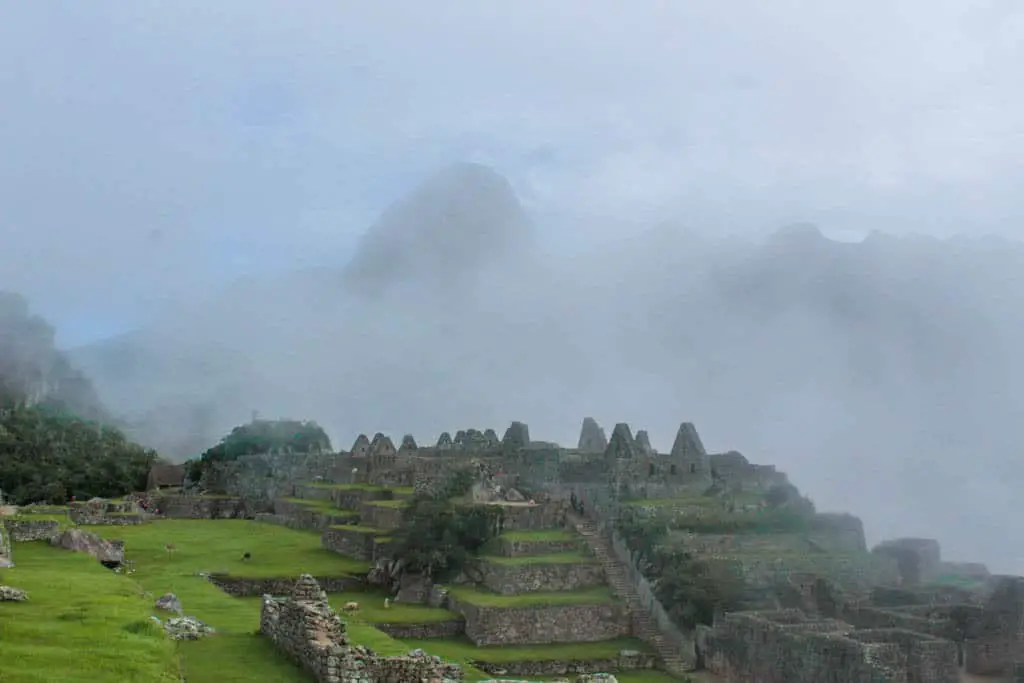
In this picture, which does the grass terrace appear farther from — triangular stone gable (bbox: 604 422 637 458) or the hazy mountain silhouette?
the hazy mountain silhouette

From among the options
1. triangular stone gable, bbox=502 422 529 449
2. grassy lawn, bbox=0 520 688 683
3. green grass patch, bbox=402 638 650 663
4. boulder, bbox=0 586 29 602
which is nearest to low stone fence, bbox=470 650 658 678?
green grass patch, bbox=402 638 650 663

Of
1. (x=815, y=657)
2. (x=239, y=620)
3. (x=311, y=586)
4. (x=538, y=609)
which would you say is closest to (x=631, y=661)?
(x=538, y=609)

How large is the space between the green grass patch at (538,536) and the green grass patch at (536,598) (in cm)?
243

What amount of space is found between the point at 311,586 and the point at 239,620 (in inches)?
222

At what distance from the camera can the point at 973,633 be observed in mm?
27844

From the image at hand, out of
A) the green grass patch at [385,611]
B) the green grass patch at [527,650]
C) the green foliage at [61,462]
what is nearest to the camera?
the green grass patch at [527,650]

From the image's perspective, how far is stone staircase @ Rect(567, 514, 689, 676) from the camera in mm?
29031

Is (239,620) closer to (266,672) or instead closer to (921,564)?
(266,672)

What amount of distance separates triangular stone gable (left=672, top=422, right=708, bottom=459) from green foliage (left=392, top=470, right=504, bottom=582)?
1370 cm

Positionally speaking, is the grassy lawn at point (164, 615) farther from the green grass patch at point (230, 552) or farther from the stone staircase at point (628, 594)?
the stone staircase at point (628, 594)

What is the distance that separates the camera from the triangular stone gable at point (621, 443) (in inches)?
1829

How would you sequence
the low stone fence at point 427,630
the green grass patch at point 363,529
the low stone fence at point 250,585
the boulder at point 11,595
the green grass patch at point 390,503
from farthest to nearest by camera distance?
the green grass patch at point 390,503
the green grass patch at point 363,529
the low stone fence at point 250,585
the low stone fence at point 427,630
the boulder at point 11,595

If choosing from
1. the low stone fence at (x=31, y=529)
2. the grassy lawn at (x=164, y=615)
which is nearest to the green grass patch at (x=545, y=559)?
the grassy lawn at (x=164, y=615)

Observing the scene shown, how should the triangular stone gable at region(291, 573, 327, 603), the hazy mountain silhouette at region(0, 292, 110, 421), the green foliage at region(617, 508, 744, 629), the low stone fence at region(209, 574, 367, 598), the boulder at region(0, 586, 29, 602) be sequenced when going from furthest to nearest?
the hazy mountain silhouette at region(0, 292, 110, 421)
the low stone fence at region(209, 574, 367, 598)
the green foliage at region(617, 508, 744, 629)
the triangular stone gable at region(291, 573, 327, 603)
the boulder at region(0, 586, 29, 602)
